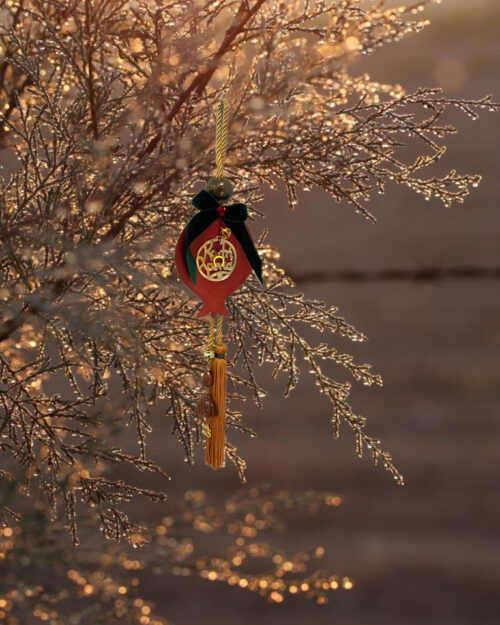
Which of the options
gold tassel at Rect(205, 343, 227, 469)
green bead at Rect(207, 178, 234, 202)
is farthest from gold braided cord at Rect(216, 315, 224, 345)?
green bead at Rect(207, 178, 234, 202)

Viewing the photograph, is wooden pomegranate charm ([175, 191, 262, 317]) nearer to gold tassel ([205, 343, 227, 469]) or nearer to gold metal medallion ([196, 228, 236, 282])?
gold metal medallion ([196, 228, 236, 282])

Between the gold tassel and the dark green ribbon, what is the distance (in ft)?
0.47

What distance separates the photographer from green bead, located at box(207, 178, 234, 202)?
121 cm

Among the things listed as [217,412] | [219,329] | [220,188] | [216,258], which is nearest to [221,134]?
[220,188]

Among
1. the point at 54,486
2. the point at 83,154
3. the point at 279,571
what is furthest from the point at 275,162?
the point at 279,571

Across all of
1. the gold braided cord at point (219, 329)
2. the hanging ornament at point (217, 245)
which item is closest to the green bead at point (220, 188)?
the hanging ornament at point (217, 245)

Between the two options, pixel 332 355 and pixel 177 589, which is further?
pixel 177 589

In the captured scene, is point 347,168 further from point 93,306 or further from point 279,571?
point 279,571

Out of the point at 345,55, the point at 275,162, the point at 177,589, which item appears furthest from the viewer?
the point at 177,589

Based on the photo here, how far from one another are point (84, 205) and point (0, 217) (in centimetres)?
16

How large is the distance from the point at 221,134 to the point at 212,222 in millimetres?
131

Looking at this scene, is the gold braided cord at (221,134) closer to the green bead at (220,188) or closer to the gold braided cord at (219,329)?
the green bead at (220,188)

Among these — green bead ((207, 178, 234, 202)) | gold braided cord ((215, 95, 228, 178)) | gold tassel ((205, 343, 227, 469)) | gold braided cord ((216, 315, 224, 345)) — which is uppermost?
gold braided cord ((215, 95, 228, 178))

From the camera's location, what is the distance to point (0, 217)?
132cm
